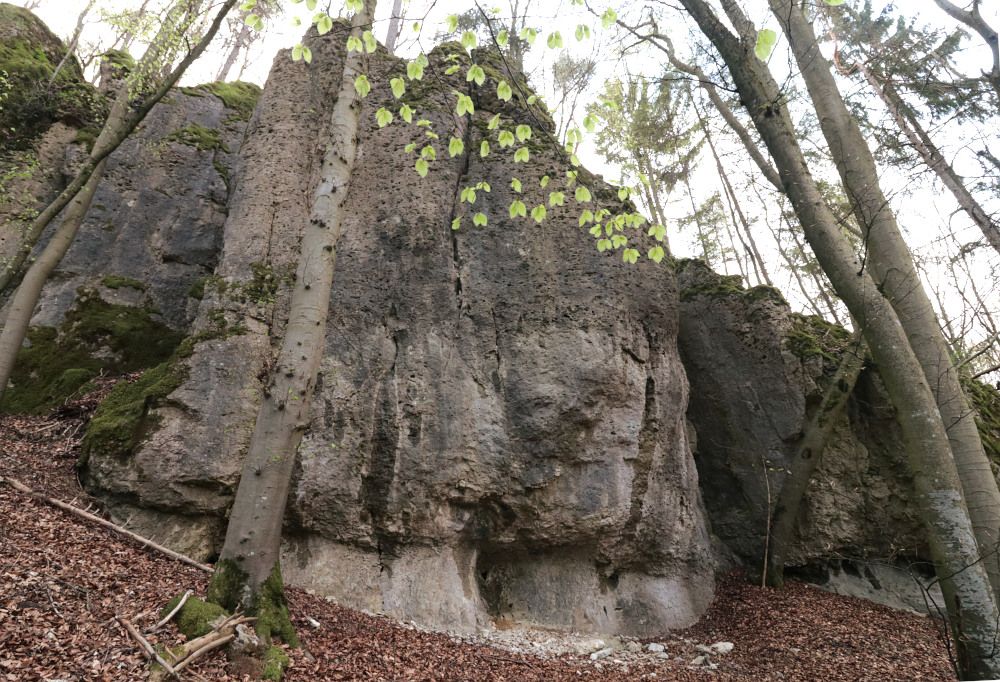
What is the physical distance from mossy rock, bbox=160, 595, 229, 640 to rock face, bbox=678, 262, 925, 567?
875 centimetres

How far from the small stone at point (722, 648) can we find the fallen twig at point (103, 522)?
6.40 meters

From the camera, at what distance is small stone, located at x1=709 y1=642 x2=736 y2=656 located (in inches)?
296

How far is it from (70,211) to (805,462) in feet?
41.1

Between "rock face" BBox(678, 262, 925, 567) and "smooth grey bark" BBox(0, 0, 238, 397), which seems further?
"rock face" BBox(678, 262, 925, 567)

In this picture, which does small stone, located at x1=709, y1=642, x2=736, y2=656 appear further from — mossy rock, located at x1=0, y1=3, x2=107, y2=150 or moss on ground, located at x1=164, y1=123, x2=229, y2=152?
mossy rock, located at x1=0, y1=3, x2=107, y2=150

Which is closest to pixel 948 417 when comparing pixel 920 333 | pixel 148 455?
pixel 920 333

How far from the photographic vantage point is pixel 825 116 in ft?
17.0

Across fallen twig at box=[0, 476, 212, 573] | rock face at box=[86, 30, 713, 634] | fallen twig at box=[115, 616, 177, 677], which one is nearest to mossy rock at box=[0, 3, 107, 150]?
rock face at box=[86, 30, 713, 634]

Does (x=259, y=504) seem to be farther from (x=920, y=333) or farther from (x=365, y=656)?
(x=920, y=333)

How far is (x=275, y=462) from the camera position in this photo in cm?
463

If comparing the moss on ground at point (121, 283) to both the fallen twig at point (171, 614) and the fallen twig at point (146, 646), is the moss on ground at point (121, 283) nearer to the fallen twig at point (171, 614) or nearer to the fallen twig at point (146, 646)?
the fallen twig at point (171, 614)

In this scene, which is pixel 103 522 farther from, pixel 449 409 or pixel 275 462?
pixel 449 409

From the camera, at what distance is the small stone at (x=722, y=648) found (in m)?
7.51

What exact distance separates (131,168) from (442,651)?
35.4 feet
